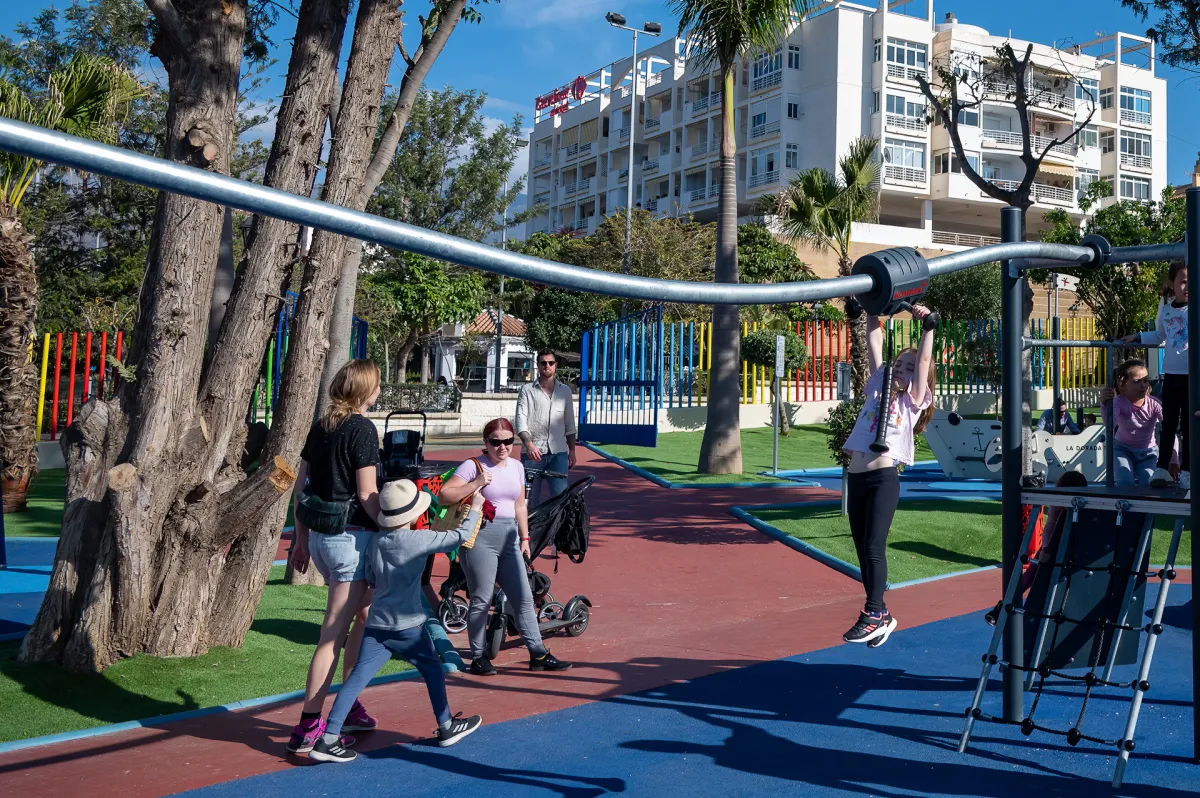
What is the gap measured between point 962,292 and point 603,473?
29.3m

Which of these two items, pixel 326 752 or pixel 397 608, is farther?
pixel 397 608

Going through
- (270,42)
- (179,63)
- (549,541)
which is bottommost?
(549,541)

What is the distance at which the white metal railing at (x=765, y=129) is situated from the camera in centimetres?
5919

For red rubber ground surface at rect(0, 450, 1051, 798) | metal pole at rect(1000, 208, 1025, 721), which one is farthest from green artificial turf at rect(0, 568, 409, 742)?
metal pole at rect(1000, 208, 1025, 721)

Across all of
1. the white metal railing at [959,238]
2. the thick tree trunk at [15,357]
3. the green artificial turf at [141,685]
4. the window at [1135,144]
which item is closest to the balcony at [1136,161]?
the window at [1135,144]

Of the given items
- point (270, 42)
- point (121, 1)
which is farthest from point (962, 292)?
point (270, 42)

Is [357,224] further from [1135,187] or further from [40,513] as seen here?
[1135,187]

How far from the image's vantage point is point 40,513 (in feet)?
45.7

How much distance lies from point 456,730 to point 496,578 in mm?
1716

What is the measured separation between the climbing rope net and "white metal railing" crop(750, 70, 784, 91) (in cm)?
5715

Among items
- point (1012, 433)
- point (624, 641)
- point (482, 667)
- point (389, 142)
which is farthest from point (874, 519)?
point (389, 142)

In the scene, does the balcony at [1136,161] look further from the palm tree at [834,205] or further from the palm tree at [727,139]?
the palm tree at [727,139]

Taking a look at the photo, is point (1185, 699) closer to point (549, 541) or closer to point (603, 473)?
point (549, 541)

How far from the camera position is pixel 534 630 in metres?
6.93
